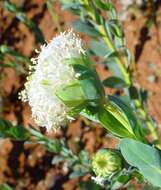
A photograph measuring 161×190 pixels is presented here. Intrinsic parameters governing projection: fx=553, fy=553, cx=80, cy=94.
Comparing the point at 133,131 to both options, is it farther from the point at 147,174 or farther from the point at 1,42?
the point at 1,42

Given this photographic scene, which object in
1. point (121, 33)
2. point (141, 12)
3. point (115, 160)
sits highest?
point (141, 12)

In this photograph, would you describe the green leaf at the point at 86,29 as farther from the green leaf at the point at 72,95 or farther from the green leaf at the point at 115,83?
the green leaf at the point at 72,95

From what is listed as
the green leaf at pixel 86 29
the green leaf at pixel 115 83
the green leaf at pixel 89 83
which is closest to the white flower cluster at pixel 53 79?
the green leaf at pixel 89 83

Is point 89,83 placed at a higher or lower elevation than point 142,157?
higher

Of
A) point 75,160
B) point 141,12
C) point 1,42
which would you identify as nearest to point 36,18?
point 1,42

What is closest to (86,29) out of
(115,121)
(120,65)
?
(120,65)

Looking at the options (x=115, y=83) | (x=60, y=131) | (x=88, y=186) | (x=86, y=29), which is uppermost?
(x=86, y=29)

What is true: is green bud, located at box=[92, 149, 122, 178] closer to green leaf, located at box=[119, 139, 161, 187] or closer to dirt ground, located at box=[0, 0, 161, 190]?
green leaf, located at box=[119, 139, 161, 187]

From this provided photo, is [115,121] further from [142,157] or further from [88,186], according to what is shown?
[88,186]
